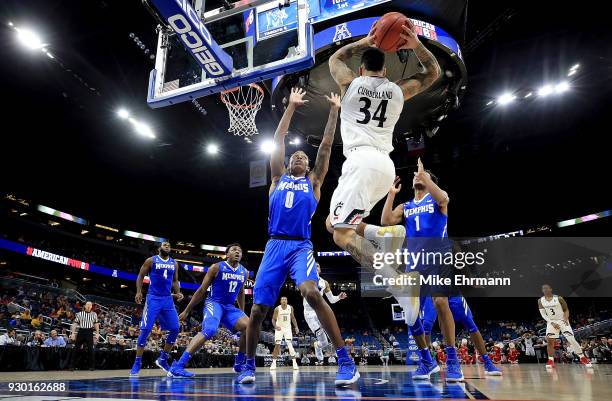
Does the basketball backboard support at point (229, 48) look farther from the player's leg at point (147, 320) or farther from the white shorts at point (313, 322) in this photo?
the white shorts at point (313, 322)

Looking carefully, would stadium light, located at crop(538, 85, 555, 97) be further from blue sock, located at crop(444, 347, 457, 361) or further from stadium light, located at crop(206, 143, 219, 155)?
blue sock, located at crop(444, 347, 457, 361)

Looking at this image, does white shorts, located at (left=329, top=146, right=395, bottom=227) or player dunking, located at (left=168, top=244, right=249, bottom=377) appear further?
player dunking, located at (left=168, top=244, right=249, bottom=377)

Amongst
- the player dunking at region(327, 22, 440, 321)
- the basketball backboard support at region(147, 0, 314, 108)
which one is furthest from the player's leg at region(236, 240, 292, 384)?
the basketball backboard support at region(147, 0, 314, 108)

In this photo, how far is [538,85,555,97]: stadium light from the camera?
1529 centimetres

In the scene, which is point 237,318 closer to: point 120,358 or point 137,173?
point 120,358

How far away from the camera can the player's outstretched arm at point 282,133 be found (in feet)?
12.9

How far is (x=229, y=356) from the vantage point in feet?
55.0

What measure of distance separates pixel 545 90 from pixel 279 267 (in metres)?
15.8

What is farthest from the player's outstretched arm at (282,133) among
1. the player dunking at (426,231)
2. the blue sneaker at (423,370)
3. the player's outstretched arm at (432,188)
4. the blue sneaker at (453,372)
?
the blue sneaker at (423,370)

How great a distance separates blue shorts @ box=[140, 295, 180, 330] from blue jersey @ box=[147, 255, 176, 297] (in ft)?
0.33

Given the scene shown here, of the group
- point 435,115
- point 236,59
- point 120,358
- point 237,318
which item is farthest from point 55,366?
point 435,115

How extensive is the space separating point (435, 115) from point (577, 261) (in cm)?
2497

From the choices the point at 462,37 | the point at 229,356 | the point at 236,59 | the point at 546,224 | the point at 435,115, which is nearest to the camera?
the point at 236,59

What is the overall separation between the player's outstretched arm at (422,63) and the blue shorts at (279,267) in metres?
1.78
